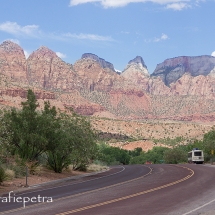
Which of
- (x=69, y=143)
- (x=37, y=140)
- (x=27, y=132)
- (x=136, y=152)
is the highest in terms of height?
(x=27, y=132)

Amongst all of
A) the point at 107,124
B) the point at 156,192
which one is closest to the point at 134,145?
the point at 107,124

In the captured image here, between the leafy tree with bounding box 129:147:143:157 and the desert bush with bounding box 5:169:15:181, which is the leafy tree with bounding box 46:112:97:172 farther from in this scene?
the leafy tree with bounding box 129:147:143:157

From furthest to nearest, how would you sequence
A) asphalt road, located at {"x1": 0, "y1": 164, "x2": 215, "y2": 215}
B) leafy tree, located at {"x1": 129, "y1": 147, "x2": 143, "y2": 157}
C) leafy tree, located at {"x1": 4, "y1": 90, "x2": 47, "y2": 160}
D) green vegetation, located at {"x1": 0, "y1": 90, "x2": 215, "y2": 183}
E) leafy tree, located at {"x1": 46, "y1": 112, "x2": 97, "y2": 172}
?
leafy tree, located at {"x1": 129, "y1": 147, "x2": 143, "y2": 157} → leafy tree, located at {"x1": 46, "y1": 112, "x2": 97, "y2": 172} → leafy tree, located at {"x1": 4, "y1": 90, "x2": 47, "y2": 160} → green vegetation, located at {"x1": 0, "y1": 90, "x2": 215, "y2": 183} → asphalt road, located at {"x1": 0, "y1": 164, "x2": 215, "y2": 215}

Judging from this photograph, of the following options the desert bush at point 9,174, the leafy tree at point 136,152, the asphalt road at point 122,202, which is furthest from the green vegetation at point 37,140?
the leafy tree at point 136,152

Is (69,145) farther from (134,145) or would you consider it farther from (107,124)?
(107,124)

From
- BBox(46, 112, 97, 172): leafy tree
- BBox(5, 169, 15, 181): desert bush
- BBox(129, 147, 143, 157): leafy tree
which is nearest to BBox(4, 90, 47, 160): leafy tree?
BBox(46, 112, 97, 172): leafy tree

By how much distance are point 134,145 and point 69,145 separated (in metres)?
86.7

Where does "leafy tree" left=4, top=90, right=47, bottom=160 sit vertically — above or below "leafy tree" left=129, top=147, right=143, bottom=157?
above

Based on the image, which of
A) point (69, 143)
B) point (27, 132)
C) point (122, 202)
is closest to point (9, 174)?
point (27, 132)

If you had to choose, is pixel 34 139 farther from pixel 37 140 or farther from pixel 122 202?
pixel 122 202

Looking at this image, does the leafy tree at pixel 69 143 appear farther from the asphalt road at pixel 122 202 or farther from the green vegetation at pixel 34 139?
the asphalt road at pixel 122 202

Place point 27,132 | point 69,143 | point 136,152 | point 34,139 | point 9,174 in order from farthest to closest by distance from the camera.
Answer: point 136,152 < point 69,143 < point 27,132 < point 34,139 < point 9,174

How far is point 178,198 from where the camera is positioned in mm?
16406

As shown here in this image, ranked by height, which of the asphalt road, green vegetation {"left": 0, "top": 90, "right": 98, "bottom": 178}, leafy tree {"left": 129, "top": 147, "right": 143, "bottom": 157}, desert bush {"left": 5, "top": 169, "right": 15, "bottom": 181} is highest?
green vegetation {"left": 0, "top": 90, "right": 98, "bottom": 178}
